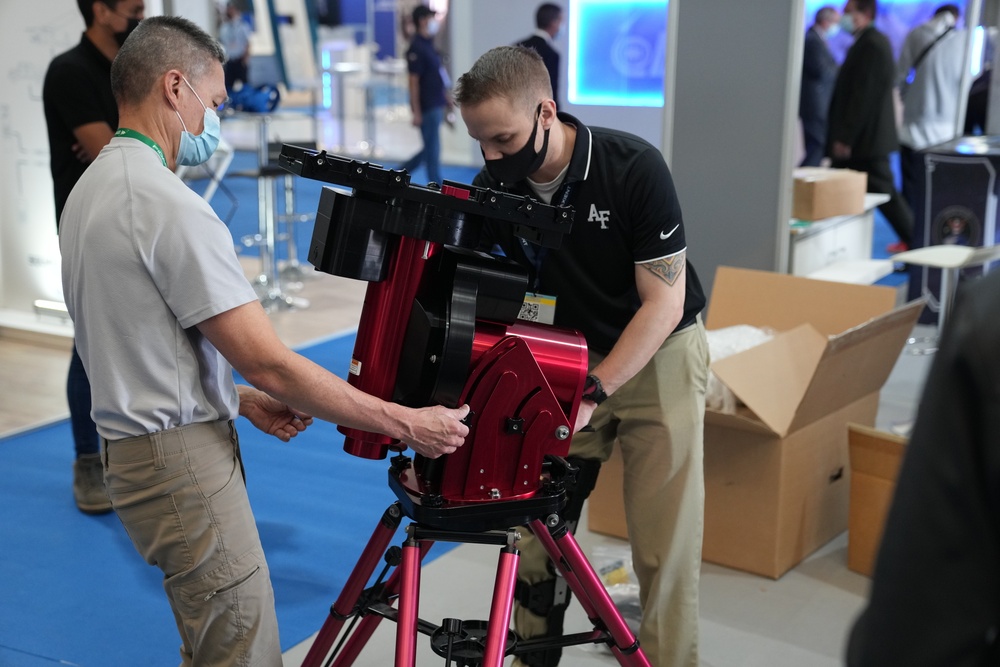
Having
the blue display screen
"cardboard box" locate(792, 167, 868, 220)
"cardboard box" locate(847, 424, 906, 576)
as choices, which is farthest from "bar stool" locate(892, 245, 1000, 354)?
the blue display screen

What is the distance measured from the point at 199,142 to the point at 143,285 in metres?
0.34

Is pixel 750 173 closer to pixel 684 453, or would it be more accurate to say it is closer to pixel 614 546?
pixel 614 546

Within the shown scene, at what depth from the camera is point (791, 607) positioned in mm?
2844

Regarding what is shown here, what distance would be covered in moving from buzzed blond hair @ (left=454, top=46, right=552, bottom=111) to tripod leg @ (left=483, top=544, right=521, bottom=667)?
0.81 meters

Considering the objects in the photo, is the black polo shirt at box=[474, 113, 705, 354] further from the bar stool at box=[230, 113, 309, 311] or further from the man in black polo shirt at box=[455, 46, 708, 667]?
the bar stool at box=[230, 113, 309, 311]

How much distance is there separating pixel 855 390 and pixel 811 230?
164cm

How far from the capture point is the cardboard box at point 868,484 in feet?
9.48

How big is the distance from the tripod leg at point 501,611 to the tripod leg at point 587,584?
11 centimetres

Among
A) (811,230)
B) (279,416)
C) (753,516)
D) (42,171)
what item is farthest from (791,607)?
(42,171)

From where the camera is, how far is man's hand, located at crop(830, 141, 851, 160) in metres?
6.93

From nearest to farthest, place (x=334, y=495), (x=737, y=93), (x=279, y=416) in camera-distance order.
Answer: (x=279, y=416), (x=334, y=495), (x=737, y=93)

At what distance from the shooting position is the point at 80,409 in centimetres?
343

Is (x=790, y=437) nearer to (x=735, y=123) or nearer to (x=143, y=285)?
(x=735, y=123)

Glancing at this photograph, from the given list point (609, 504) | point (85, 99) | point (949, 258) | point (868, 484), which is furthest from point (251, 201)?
point (868, 484)
